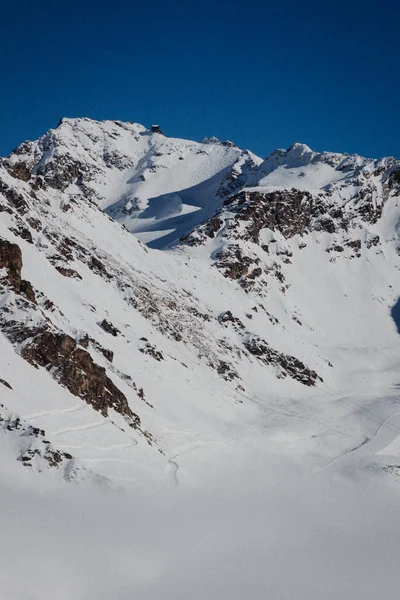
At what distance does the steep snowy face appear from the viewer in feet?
456

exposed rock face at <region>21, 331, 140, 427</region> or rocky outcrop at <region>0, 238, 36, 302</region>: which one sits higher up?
rocky outcrop at <region>0, 238, 36, 302</region>

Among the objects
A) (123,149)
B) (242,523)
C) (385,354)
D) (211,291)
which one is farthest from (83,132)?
(242,523)

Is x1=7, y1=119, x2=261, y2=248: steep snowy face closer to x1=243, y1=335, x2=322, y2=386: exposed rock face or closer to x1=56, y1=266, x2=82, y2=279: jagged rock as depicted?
x1=243, y1=335, x2=322, y2=386: exposed rock face

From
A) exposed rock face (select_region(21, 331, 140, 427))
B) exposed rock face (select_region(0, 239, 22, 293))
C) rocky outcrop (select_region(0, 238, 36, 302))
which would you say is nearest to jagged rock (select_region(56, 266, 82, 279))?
rocky outcrop (select_region(0, 238, 36, 302))

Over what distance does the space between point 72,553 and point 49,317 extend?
23.6 meters

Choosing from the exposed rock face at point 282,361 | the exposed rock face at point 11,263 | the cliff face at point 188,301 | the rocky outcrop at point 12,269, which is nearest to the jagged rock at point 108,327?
the cliff face at point 188,301

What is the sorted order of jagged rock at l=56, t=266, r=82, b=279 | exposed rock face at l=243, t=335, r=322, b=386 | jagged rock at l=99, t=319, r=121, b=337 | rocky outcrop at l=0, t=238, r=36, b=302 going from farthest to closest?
exposed rock face at l=243, t=335, r=322, b=386
jagged rock at l=56, t=266, r=82, b=279
jagged rock at l=99, t=319, r=121, b=337
rocky outcrop at l=0, t=238, r=36, b=302

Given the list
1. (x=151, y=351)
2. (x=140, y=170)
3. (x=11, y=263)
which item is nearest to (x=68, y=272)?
(x=151, y=351)

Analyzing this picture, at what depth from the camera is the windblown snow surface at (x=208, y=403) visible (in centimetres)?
2377

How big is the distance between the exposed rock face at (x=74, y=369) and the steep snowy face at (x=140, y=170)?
7868 centimetres

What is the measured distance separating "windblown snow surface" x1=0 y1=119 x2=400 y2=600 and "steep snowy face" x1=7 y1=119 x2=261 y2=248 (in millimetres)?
12727

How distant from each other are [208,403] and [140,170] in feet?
405

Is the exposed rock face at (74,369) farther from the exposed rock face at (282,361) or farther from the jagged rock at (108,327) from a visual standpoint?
the exposed rock face at (282,361)

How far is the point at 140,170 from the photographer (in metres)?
167
